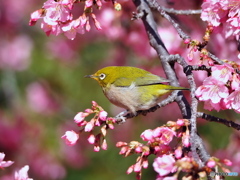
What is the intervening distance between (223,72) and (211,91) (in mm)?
117

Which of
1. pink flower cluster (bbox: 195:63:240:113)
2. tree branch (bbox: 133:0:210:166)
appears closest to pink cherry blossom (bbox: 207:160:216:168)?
tree branch (bbox: 133:0:210:166)

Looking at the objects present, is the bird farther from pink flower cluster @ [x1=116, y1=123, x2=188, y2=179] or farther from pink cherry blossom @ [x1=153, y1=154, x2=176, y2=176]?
pink cherry blossom @ [x1=153, y1=154, x2=176, y2=176]

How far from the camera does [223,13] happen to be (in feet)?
7.67

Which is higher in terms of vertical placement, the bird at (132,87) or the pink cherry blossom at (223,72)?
the bird at (132,87)

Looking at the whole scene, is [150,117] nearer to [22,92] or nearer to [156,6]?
[22,92]

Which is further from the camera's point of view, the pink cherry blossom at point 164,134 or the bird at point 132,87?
the bird at point 132,87

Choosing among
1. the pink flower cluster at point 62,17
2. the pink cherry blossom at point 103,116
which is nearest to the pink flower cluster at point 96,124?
the pink cherry blossom at point 103,116

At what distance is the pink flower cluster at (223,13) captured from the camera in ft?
7.30

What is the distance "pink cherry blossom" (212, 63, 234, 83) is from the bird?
63cm

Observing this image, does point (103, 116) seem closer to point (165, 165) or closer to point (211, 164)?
point (165, 165)

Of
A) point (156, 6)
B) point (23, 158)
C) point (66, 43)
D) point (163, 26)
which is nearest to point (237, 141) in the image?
point (163, 26)

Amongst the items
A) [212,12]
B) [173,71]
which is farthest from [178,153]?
[212,12]

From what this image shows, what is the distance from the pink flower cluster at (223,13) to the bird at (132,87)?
0.47m

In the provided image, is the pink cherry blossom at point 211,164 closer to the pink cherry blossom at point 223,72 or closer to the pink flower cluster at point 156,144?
the pink flower cluster at point 156,144
